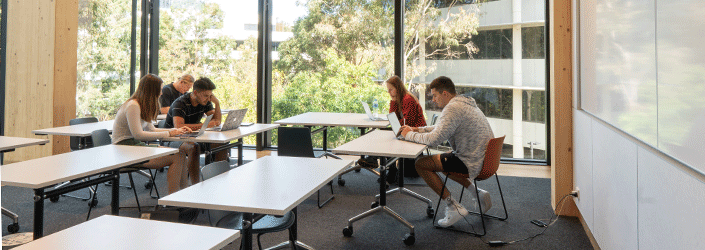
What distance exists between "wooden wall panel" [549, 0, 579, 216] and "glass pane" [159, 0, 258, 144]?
497 centimetres

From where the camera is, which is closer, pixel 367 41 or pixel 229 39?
pixel 367 41

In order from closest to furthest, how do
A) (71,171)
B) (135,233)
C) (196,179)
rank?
(135,233) < (71,171) < (196,179)

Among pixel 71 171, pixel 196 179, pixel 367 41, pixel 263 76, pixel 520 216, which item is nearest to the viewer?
pixel 71 171

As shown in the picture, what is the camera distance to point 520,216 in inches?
166

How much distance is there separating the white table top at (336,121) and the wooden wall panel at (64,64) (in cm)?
297

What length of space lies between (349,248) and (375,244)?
0.21 meters

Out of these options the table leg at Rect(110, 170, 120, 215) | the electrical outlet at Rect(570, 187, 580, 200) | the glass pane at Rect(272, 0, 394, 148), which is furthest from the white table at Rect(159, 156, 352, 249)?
the glass pane at Rect(272, 0, 394, 148)

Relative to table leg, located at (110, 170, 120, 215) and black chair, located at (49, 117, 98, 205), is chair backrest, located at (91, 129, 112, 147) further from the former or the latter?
table leg, located at (110, 170, 120, 215)

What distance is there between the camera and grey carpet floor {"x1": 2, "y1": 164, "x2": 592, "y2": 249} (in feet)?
11.5

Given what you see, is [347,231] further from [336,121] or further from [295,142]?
[336,121]

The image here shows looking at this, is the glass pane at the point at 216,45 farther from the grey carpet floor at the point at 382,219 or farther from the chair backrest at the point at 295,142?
the chair backrest at the point at 295,142

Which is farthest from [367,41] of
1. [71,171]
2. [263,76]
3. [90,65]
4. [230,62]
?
[71,171]

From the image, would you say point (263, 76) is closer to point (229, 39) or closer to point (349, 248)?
point (229, 39)

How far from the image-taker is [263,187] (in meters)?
2.39
